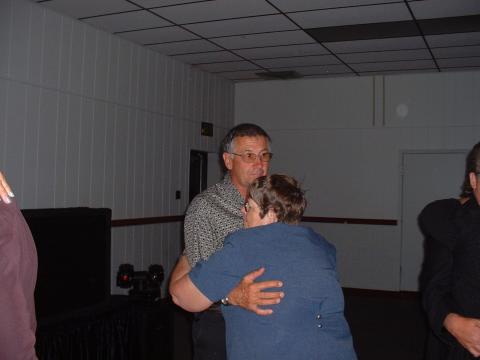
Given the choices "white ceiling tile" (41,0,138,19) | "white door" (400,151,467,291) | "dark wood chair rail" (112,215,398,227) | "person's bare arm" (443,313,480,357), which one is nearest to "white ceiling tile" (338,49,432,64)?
"white door" (400,151,467,291)

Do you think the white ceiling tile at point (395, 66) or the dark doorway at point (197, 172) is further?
the dark doorway at point (197, 172)

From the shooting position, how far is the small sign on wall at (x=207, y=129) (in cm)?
722

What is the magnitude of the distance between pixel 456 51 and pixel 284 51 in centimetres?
210

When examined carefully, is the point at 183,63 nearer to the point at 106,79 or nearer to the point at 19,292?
the point at 106,79

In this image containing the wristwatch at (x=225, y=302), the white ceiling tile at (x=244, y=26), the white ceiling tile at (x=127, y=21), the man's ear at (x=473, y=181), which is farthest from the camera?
the white ceiling tile at (x=244, y=26)

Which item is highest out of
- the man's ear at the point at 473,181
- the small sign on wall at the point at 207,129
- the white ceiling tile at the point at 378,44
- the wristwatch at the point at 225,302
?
the white ceiling tile at the point at 378,44

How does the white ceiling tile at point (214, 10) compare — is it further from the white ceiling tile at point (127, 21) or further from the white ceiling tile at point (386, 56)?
the white ceiling tile at point (386, 56)

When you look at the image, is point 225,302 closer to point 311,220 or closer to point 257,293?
point 257,293

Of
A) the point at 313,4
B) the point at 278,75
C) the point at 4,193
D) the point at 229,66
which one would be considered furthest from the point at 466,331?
the point at 278,75

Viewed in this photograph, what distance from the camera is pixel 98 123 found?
519 centimetres

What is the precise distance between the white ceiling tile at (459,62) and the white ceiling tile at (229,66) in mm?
2524

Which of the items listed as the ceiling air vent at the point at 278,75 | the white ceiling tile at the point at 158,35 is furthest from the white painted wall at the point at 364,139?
the white ceiling tile at the point at 158,35

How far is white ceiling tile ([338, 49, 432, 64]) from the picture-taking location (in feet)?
19.6

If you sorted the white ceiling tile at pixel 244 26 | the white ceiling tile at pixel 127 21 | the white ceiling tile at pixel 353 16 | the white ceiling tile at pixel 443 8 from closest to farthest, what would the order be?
the white ceiling tile at pixel 443 8 < the white ceiling tile at pixel 353 16 < the white ceiling tile at pixel 127 21 < the white ceiling tile at pixel 244 26
